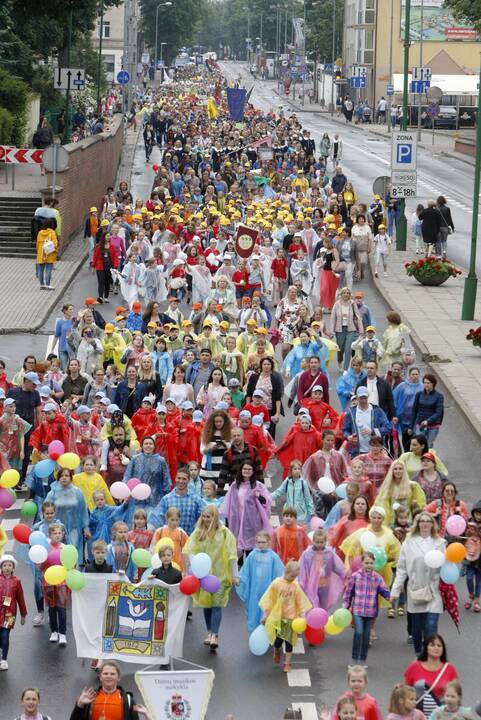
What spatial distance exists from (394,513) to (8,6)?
3748 centimetres

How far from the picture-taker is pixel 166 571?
555 inches

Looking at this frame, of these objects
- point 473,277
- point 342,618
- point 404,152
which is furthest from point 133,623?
point 404,152

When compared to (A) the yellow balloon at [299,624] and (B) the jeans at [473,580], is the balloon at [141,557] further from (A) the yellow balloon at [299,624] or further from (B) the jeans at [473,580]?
(B) the jeans at [473,580]

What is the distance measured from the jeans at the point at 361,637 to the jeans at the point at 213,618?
126 centimetres

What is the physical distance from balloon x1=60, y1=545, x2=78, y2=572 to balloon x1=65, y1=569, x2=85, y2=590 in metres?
0.09

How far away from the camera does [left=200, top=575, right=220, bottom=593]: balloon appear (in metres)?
14.1

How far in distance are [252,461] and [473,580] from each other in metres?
2.55

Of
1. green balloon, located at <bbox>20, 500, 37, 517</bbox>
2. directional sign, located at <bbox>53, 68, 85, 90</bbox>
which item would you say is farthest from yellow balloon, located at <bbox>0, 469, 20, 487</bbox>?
directional sign, located at <bbox>53, 68, 85, 90</bbox>

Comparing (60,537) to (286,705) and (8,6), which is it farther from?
(8,6)

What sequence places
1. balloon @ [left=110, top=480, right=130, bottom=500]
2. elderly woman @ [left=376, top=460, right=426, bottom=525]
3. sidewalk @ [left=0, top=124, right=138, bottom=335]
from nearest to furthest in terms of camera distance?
elderly woman @ [left=376, top=460, right=426, bottom=525]
balloon @ [left=110, top=480, right=130, bottom=500]
sidewalk @ [left=0, top=124, right=138, bottom=335]

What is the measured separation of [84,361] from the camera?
73.4 feet

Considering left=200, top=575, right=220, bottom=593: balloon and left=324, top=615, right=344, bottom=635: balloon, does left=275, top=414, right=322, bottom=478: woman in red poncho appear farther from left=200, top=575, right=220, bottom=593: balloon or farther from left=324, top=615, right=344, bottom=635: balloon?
left=324, top=615, right=344, bottom=635: balloon

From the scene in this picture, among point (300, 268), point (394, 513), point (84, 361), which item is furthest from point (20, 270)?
point (394, 513)

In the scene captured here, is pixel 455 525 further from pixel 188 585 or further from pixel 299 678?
pixel 188 585
